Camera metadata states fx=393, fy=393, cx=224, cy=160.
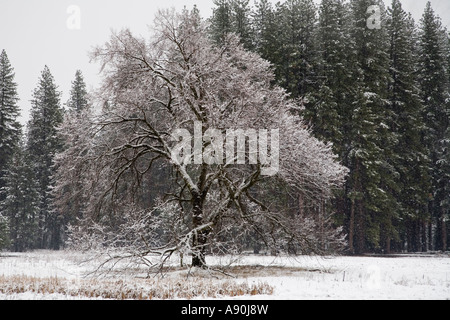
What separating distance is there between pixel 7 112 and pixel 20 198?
1131 centimetres

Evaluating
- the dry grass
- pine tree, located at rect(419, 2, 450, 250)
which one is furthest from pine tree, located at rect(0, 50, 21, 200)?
pine tree, located at rect(419, 2, 450, 250)

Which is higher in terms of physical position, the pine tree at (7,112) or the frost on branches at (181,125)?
the pine tree at (7,112)

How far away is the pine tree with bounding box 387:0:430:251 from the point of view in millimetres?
28953

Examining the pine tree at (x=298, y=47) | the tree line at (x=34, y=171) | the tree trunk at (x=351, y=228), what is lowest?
the tree trunk at (x=351, y=228)

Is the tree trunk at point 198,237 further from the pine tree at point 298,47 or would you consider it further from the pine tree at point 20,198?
the pine tree at point 20,198

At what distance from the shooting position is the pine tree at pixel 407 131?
28953 millimetres

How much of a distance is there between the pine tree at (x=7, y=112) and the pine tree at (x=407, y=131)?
98.7 feet

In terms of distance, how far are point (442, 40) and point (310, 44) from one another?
13169 mm

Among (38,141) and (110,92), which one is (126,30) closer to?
(110,92)

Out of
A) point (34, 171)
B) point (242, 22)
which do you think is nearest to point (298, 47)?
point (242, 22)

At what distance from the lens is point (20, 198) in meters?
39.3

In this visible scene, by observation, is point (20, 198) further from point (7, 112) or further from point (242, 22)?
point (242, 22)

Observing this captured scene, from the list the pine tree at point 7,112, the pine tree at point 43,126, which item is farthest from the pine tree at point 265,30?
the pine tree at point 43,126
